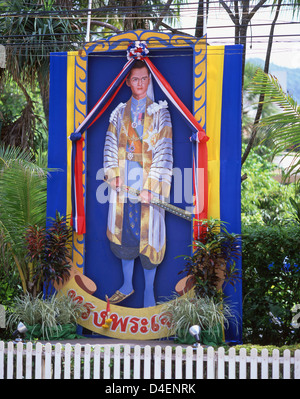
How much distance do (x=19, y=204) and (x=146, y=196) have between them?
2.31 m

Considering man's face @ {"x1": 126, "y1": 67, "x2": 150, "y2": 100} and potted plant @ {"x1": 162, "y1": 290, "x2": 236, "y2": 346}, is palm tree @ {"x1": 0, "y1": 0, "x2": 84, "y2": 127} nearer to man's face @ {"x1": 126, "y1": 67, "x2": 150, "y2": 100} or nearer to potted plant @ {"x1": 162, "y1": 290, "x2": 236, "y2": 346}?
man's face @ {"x1": 126, "y1": 67, "x2": 150, "y2": 100}

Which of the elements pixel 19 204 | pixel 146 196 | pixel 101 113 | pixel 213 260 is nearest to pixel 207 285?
pixel 213 260

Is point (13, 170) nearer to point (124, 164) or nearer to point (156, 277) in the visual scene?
point (124, 164)

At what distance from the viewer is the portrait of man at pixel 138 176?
11297mm

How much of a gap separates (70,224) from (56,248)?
1.81 feet

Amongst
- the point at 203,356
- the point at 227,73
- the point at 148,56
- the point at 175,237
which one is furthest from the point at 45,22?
the point at 203,356

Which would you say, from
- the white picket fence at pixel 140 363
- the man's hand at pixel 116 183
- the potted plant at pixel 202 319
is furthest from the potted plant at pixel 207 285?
the man's hand at pixel 116 183

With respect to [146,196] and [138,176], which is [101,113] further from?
[146,196]

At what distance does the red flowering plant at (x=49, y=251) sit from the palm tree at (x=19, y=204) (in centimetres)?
28

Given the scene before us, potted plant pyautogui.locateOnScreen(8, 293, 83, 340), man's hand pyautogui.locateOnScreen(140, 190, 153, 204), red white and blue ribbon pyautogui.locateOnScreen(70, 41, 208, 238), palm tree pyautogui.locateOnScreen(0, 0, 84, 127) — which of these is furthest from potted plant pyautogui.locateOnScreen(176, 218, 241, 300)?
palm tree pyautogui.locateOnScreen(0, 0, 84, 127)

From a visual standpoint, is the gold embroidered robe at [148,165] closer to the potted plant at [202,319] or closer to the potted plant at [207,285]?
the potted plant at [207,285]

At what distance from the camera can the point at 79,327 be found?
11.3 metres

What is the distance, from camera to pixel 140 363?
8.91 meters

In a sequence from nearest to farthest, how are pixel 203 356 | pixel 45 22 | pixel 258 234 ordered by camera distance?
pixel 203 356 < pixel 258 234 < pixel 45 22
